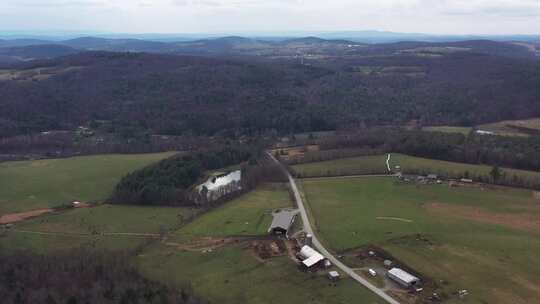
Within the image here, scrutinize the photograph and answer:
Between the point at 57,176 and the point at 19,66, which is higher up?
the point at 19,66

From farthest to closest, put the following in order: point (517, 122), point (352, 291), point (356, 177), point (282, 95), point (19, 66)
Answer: point (19, 66) → point (282, 95) → point (517, 122) → point (356, 177) → point (352, 291)

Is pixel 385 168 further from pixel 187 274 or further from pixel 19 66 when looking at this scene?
pixel 19 66

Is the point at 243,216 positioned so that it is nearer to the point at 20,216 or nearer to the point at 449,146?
the point at 20,216

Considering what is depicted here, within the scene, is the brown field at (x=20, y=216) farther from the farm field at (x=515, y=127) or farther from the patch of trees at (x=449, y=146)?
the farm field at (x=515, y=127)

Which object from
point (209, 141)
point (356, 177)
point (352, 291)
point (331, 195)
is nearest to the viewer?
point (352, 291)

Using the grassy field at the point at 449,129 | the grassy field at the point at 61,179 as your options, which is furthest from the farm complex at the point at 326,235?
the grassy field at the point at 449,129

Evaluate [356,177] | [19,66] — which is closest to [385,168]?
[356,177]

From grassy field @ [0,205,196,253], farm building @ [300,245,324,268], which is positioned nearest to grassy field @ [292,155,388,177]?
grassy field @ [0,205,196,253]

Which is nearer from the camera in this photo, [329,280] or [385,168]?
[329,280]
